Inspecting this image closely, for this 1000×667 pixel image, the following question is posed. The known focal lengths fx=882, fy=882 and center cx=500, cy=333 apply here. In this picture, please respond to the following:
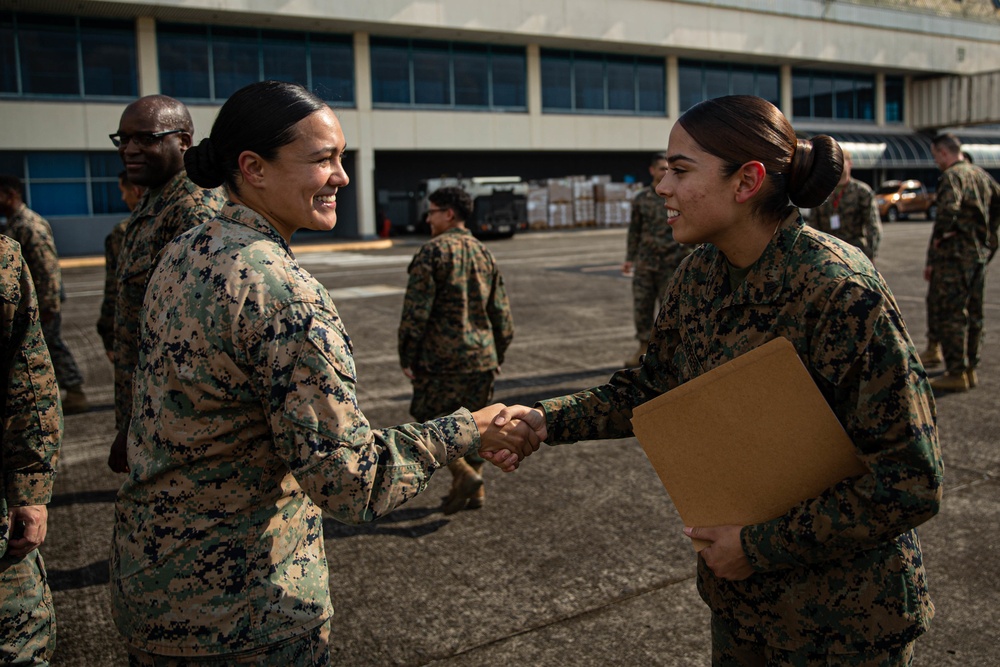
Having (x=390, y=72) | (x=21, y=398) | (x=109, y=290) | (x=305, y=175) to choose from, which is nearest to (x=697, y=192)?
(x=305, y=175)

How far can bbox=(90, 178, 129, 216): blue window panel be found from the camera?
29656mm

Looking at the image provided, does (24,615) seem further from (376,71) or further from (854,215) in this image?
(376,71)

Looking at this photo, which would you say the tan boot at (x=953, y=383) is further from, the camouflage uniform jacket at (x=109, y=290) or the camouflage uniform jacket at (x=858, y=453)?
the camouflage uniform jacket at (x=109, y=290)

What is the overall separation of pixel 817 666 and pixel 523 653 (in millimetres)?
1693

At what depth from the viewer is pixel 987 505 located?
4992 mm

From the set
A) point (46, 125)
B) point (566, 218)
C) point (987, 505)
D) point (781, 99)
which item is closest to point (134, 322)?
point (987, 505)

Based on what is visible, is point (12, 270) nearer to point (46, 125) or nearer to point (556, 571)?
point (556, 571)

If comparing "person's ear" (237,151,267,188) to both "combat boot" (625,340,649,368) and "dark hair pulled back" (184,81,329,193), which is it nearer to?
"dark hair pulled back" (184,81,329,193)

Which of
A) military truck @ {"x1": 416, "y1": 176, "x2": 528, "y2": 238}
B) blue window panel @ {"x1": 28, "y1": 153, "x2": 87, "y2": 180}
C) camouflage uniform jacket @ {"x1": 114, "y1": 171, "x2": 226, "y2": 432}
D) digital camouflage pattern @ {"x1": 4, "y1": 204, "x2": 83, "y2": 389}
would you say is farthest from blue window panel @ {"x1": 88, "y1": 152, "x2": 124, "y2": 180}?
camouflage uniform jacket @ {"x1": 114, "y1": 171, "x2": 226, "y2": 432}

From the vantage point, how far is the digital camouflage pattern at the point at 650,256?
8.93m

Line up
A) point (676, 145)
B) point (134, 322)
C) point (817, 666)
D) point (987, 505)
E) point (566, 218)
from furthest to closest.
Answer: point (566, 218), point (987, 505), point (134, 322), point (676, 145), point (817, 666)

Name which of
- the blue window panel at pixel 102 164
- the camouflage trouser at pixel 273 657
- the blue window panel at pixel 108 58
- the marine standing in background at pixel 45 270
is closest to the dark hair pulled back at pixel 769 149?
the camouflage trouser at pixel 273 657

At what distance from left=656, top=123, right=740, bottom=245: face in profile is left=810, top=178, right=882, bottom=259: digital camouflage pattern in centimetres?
722

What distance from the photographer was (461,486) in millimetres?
5145
